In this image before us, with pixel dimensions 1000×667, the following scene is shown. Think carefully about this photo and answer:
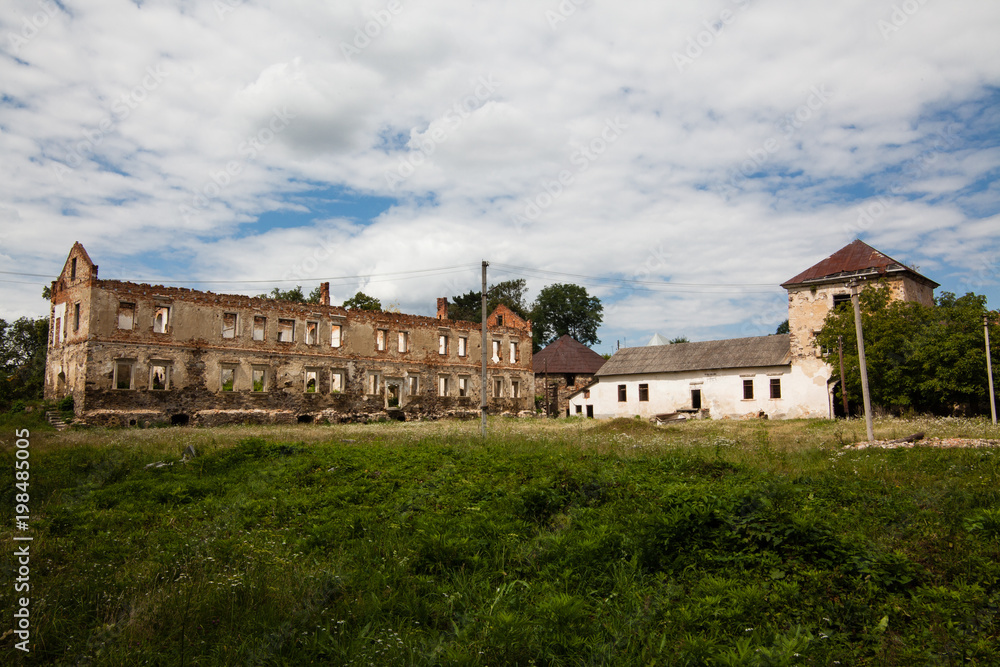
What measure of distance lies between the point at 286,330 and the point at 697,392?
990 inches

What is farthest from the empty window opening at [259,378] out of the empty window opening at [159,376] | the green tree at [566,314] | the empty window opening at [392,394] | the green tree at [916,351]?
the green tree at [566,314]

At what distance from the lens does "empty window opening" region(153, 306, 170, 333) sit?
2854cm

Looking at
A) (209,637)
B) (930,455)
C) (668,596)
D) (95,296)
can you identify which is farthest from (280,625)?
(95,296)

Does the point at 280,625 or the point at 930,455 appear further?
the point at 930,455

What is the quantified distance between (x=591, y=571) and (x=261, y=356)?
28.5 metres

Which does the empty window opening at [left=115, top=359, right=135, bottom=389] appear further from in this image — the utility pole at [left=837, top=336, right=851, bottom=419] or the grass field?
the utility pole at [left=837, top=336, right=851, bottom=419]

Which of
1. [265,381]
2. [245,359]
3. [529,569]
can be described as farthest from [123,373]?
[529,569]

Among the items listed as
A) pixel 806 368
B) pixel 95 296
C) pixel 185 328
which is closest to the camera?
pixel 95 296

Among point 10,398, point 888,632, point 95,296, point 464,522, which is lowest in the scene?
point 888,632

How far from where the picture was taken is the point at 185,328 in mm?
29031

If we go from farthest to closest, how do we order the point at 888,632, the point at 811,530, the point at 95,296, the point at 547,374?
the point at 547,374 < the point at 95,296 < the point at 811,530 < the point at 888,632

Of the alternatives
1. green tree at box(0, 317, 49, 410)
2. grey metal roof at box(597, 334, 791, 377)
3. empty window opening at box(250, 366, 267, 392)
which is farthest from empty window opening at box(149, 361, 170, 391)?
grey metal roof at box(597, 334, 791, 377)

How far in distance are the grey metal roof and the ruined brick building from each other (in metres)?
8.52

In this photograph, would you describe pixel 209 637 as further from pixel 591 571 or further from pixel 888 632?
pixel 888 632
